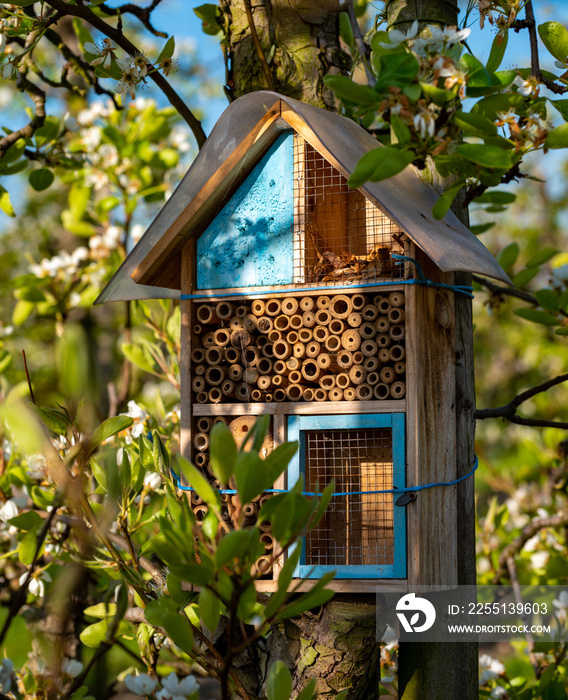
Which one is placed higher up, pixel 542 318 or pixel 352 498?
pixel 542 318

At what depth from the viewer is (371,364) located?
1.37 metres

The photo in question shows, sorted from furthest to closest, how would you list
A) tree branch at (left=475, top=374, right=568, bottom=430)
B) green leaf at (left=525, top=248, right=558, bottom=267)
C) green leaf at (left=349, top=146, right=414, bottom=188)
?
1. green leaf at (left=525, top=248, right=558, bottom=267)
2. tree branch at (left=475, top=374, right=568, bottom=430)
3. green leaf at (left=349, top=146, right=414, bottom=188)

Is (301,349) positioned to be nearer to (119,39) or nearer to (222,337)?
(222,337)

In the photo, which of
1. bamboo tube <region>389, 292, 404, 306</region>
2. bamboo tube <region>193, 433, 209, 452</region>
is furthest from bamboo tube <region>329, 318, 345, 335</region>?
bamboo tube <region>193, 433, 209, 452</region>

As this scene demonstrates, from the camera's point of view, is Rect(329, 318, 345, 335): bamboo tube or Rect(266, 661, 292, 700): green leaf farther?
Rect(329, 318, 345, 335): bamboo tube

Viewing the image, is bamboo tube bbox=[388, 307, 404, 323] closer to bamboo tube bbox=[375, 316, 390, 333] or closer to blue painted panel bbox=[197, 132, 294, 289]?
bamboo tube bbox=[375, 316, 390, 333]

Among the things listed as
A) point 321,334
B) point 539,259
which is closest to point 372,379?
point 321,334

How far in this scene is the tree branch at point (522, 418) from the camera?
5.34ft

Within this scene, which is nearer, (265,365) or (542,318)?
(265,365)

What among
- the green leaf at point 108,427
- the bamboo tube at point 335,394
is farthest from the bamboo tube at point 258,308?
the green leaf at point 108,427

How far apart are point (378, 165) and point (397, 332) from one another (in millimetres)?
437

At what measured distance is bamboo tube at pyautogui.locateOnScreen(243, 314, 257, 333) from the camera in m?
1.46

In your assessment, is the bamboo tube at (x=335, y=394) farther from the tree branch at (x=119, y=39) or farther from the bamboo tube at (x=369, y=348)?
the tree branch at (x=119, y=39)

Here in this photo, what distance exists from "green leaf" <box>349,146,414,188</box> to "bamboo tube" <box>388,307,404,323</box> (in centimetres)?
40
